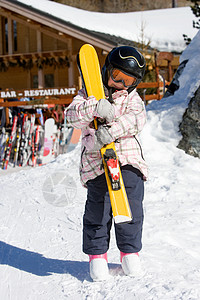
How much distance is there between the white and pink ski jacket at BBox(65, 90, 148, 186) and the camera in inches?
89.0

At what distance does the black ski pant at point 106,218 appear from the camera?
7.72 ft

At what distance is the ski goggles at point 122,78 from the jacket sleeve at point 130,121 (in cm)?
8

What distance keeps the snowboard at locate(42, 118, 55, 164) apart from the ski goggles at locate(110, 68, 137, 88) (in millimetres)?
6878

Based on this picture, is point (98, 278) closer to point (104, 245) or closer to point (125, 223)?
point (104, 245)

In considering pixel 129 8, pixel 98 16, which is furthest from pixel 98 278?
pixel 129 8

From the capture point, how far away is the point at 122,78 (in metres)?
2.38

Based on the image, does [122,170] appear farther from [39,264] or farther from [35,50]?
[35,50]

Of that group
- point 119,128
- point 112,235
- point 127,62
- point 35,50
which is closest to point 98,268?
point 119,128

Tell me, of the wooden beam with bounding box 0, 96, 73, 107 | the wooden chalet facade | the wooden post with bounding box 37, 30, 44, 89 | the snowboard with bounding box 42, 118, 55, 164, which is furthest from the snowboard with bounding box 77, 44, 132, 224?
the wooden post with bounding box 37, 30, 44, 89

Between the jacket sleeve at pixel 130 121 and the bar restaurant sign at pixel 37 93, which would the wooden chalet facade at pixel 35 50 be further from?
the jacket sleeve at pixel 130 121

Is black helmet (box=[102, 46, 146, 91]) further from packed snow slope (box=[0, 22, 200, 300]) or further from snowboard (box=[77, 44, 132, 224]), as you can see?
packed snow slope (box=[0, 22, 200, 300])

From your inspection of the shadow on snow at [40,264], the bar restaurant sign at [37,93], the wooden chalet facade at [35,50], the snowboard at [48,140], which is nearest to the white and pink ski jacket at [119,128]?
the shadow on snow at [40,264]

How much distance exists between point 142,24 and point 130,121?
546 inches

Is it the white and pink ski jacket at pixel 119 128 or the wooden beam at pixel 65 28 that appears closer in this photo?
the white and pink ski jacket at pixel 119 128
